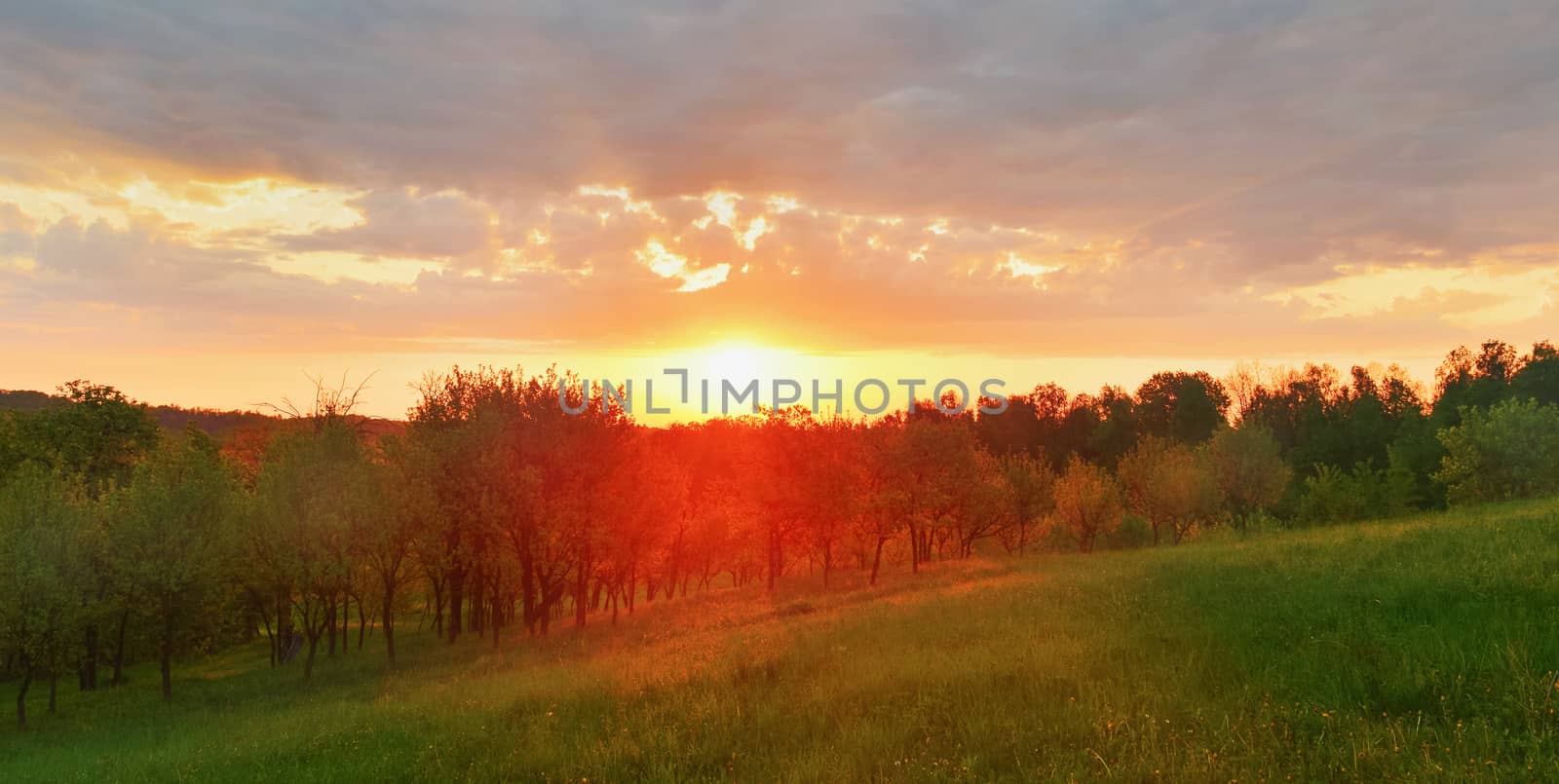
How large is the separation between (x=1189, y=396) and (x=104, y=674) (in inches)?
5080

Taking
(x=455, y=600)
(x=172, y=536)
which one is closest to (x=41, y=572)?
(x=172, y=536)

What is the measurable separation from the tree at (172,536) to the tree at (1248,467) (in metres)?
67.0

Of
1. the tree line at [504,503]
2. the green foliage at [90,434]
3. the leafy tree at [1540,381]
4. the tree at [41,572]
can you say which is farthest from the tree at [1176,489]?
the green foliage at [90,434]

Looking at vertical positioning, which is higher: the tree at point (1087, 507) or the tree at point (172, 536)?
the tree at point (172, 536)

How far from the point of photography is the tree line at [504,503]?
1303 inches

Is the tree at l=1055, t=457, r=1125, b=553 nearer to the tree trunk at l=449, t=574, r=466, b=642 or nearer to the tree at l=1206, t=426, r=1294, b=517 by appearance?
the tree at l=1206, t=426, r=1294, b=517

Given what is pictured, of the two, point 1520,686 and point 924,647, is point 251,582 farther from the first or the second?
point 1520,686

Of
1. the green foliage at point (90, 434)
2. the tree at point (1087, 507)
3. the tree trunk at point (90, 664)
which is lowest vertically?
the tree trunk at point (90, 664)

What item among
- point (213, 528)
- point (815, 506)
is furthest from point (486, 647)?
point (815, 506)

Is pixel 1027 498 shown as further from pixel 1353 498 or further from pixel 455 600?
pixel 455 600

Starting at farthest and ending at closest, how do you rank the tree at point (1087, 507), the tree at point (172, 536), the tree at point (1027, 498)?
the tree at point (1027, 498)
the tree at point (1087, 507)
the tree at point (172, 536)

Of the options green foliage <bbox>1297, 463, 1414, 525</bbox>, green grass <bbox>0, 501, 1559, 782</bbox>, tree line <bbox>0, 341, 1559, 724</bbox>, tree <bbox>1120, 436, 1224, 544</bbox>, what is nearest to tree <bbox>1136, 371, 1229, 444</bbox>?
tree line <bbox>0, 341, 1559, 724</bbox>

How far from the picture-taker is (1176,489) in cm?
6056

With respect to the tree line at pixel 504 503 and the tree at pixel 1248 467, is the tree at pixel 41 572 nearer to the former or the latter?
the tree line at pixel 504 503
